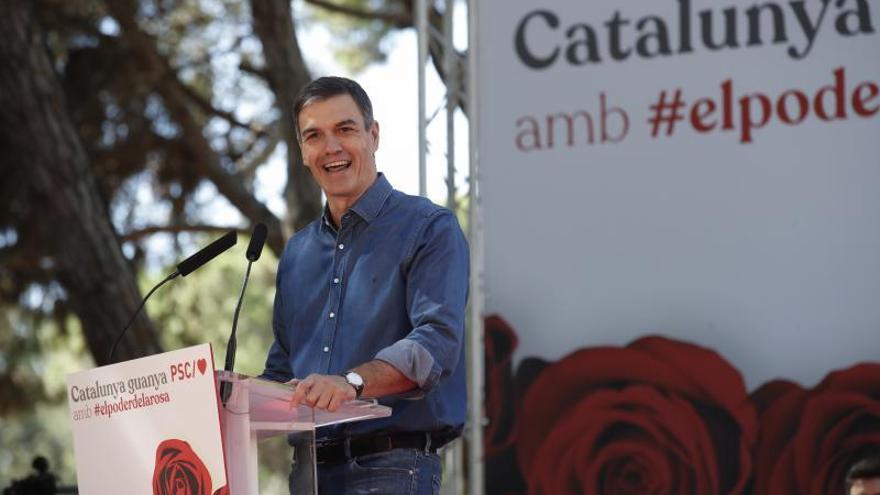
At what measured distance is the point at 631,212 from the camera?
5258mm

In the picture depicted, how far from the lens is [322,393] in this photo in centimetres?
258

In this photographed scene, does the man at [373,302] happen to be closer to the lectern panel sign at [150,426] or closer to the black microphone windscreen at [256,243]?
the black microphone windscreen at [256,243]

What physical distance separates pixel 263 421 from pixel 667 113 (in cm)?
299

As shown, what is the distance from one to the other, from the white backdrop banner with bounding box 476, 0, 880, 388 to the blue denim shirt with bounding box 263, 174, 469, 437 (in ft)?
7.42

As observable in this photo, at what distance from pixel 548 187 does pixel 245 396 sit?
3.03 m

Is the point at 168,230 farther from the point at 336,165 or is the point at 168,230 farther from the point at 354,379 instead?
the point at 354,379

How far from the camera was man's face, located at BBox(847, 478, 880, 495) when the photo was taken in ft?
15.0

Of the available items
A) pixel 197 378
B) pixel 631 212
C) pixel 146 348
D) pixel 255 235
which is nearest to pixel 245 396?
pixel 197 378

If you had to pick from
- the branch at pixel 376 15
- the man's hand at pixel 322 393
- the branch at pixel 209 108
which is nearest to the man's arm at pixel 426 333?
the man's hand at pixel 322 393

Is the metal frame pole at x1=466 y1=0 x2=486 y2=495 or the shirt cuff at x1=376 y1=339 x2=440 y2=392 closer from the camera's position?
the shirt cuff at x1=376 y1=339 x2=440 y2=392

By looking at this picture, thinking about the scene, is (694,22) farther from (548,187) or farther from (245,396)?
(245,396)

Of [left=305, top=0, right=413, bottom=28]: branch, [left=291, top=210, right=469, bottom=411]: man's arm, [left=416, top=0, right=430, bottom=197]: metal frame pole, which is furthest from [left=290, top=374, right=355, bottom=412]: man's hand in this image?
[left=305, top=0, right=413, bottom=28]: branch

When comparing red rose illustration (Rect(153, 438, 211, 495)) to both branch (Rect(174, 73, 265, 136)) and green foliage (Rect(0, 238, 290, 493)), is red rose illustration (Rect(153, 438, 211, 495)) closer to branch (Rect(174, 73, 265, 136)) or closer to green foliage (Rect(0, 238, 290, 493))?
green foliage (Rect(0, 238, 290, 493))

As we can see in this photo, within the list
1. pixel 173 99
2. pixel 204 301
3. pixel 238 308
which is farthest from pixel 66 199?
pixel 238 308
